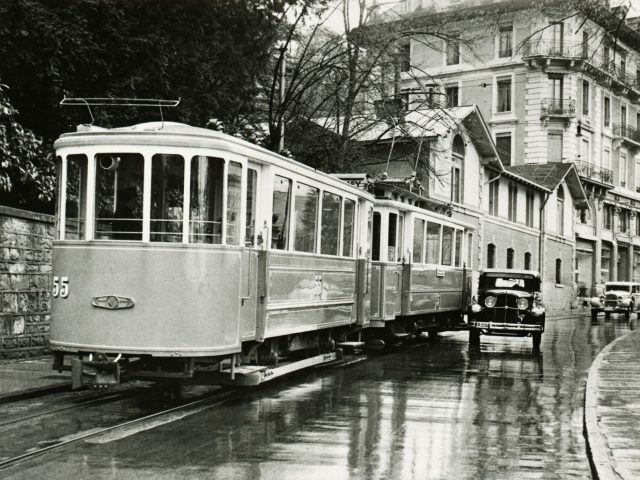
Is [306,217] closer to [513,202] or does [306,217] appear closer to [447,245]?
[447,245]

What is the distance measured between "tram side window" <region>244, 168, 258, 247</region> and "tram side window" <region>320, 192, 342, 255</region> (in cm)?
262

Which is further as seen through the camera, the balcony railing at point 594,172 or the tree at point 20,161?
the balcony railing at point 594,172

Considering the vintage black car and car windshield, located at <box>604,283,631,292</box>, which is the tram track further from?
car windshield, located at <box>604,283,631,292</box>

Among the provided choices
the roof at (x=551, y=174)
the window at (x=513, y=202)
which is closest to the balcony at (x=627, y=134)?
the roof at (x=551, y=174)

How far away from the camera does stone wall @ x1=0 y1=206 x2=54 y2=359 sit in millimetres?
14359

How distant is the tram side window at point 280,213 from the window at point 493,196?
31.6m

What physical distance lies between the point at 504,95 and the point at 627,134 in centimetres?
1152

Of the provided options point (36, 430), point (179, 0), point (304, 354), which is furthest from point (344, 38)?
point (36, 430)

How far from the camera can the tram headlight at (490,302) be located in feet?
70.4

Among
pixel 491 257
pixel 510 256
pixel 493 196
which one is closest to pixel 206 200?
pixel 493 196

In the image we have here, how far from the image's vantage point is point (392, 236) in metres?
18.7

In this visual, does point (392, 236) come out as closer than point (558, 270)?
Yes

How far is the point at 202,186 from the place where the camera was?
33.3 feet

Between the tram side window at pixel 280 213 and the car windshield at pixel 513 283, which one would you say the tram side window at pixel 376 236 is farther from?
the tram side window at pixel 280 213
